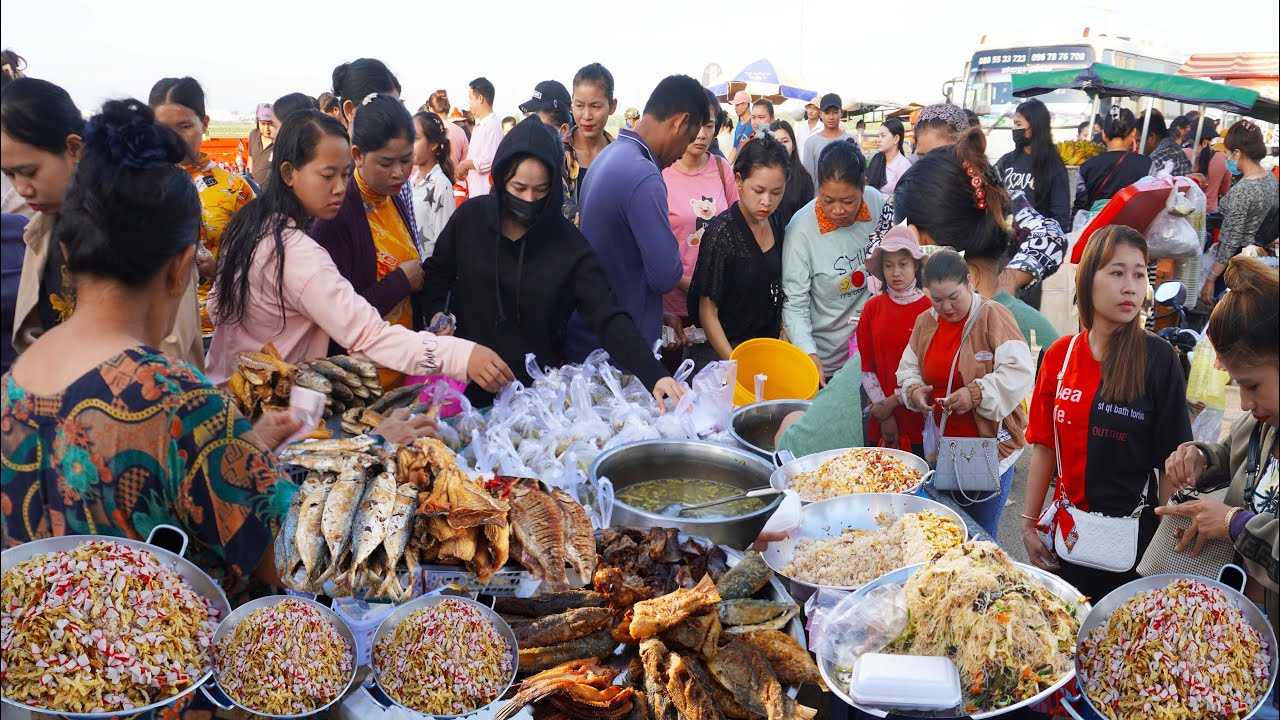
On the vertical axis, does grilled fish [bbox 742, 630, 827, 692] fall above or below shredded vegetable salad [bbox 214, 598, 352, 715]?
below

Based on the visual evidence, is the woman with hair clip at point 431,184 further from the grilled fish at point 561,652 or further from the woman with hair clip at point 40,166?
the grilled fish at point 561,652

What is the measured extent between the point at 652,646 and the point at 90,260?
1238 mm

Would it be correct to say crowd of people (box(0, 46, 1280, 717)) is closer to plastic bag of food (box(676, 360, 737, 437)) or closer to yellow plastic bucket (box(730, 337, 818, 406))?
plastic bag of food (box(676, 360, 737, 437))

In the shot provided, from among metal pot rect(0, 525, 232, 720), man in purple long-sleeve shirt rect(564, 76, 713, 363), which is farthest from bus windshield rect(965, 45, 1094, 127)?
metal pot rect(0, 525, 232, 720)

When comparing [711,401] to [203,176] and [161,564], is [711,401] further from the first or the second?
[203,176]

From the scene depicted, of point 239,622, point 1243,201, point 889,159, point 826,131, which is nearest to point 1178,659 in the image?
point 239,622

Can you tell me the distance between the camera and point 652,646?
66.2 inches

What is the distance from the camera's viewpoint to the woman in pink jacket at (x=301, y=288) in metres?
2.34

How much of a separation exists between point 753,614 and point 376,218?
203 cm

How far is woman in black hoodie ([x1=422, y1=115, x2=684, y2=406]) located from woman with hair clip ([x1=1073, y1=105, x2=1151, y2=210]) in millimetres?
5267

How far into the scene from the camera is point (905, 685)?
147cm

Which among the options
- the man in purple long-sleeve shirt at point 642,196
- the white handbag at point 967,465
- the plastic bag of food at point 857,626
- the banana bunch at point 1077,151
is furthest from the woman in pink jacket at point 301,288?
the banana bunch at point 1077,151

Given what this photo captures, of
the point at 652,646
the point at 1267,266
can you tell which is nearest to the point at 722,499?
the point at 652,646

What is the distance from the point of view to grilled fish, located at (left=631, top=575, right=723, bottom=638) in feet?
5.57
